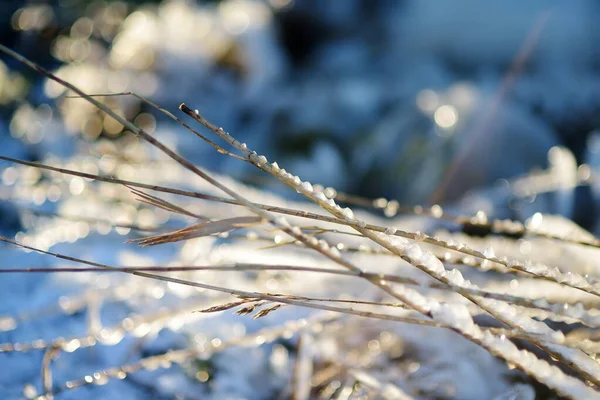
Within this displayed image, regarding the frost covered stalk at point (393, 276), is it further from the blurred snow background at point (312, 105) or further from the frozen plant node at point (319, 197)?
the blurred snow background at point (312, 105)

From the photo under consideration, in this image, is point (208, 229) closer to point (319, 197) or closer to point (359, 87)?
point (319, 197)

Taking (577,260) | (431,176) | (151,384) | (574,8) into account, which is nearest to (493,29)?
(574,8)

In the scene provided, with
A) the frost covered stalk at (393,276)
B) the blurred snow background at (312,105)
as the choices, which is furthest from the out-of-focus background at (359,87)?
the frost covered stalk at (393,276)

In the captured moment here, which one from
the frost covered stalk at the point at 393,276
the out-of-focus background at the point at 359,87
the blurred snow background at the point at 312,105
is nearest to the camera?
the frost covered stalk at the point at 393,276

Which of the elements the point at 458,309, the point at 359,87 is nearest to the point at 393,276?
the point at 458,309

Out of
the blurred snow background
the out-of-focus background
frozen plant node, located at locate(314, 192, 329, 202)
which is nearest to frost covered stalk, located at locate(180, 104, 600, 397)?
frozen plant node, located at locate(314, 192, 329, 202)

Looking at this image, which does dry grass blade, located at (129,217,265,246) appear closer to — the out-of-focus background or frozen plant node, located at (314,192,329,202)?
frozen plant node, located at (314,192,329,202)

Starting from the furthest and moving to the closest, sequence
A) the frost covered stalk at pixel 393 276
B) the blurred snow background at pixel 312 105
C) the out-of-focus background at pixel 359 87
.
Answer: the out-of-focus background at pixel 359 87 → the blurred snow background at pixel 312 105 → the frost covered stalk at pixel 393 276
